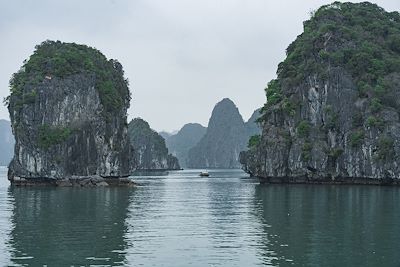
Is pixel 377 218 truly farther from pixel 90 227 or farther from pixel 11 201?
pixel 11 201

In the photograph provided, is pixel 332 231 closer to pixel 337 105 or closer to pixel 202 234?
pixel 202 234

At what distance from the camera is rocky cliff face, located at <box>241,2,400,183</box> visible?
93.1 metres

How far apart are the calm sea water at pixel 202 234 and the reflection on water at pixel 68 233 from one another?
5 cm

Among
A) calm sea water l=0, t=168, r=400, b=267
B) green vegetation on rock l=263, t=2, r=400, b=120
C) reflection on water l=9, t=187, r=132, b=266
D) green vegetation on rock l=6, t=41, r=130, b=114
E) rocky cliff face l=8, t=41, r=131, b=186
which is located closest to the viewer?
calm sea water l=0, t=168, r=400, b=267

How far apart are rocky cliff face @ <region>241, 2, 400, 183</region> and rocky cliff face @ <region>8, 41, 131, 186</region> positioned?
1178 inches

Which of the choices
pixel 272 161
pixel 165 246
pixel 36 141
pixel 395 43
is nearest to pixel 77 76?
pixel 36 141

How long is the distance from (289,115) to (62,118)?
4118 cm

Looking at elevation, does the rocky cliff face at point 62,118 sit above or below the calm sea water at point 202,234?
above

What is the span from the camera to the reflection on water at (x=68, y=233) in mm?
28391

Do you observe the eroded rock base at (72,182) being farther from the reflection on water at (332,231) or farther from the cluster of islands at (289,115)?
the reflection on water at (332,231)

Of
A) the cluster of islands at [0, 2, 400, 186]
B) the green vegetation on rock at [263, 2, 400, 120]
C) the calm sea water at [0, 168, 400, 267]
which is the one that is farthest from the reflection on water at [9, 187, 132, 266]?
the green vegetation on rock at [263, 2, 400, 120]

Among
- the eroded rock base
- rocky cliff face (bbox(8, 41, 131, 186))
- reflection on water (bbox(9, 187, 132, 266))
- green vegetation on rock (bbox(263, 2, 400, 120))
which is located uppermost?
green vegetation on rock (bbox(263, 2, 400, 120))

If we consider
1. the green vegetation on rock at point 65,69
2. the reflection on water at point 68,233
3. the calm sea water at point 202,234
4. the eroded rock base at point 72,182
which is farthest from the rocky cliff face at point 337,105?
the reflection on water at point 68,233

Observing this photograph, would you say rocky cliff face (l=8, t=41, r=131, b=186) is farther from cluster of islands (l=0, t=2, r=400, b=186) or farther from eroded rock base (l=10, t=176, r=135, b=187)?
eroded rock base (l=10, t=176, r=135, b=187)
